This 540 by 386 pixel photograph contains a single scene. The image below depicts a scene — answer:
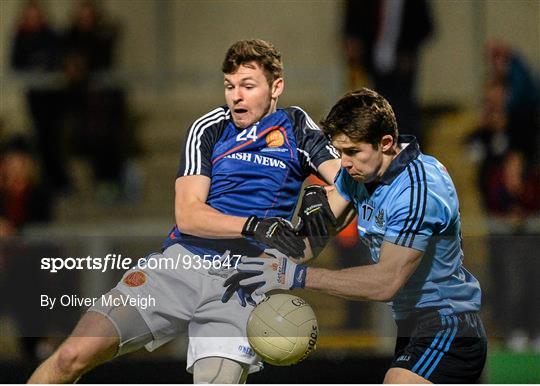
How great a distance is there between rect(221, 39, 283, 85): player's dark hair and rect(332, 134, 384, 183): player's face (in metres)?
0.70

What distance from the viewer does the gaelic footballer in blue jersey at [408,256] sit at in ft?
16.2

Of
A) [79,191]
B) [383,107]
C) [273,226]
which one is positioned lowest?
[79,191]

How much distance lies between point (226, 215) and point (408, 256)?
3.09ft

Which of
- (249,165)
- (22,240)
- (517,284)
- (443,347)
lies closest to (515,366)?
(517,284)

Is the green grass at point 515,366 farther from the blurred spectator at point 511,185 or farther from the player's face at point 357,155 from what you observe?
the player's face at point 357,155

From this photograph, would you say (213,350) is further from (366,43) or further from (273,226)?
(366,43)

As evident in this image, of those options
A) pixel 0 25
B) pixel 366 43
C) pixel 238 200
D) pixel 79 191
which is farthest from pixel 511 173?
pixel 0 25

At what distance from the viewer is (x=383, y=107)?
504cm

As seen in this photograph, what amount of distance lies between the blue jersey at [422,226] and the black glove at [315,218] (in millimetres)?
253

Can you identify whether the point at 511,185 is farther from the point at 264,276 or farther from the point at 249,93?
the point at 264,276

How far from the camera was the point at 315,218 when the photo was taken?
539 cm

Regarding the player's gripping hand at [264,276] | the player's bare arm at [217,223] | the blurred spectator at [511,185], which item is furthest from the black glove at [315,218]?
the blurred spectator at [511,185]

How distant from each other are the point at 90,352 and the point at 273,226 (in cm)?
102

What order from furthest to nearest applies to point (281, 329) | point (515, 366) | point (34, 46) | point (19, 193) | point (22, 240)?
1. point (34, 46)
2. point (19, 193)
3. point (22, 240)
4. point (515, 366)
5. point (281, 329)
